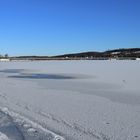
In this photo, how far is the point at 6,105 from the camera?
32.1ft

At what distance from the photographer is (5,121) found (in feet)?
23.8

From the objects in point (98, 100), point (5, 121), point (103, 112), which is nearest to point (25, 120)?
point (5, 121)

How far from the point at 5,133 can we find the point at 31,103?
4.08 meters

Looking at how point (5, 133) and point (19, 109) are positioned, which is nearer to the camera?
point (5, 133)

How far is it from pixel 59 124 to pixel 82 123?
1.70ft

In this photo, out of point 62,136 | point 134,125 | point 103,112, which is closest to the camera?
point 62,136

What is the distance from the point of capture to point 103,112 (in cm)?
839

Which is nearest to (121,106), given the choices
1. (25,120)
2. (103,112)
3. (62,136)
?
(103,112)

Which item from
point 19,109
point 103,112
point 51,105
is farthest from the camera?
point 51,105

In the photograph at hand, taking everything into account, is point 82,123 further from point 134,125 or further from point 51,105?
point 51,105

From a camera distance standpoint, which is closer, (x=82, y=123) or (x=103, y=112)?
(x=82, y=123)

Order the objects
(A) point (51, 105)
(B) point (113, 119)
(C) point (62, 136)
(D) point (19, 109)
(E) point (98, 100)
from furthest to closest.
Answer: (E) point (98, 100) → (A) point (51, 105) → (D) point (19, 109) → (B) point (113, 119) → (C) point (62, 136)

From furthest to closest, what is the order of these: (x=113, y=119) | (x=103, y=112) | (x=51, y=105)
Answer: (x=51, y=105) → (x=103, y=112) → (x=113, y=119)

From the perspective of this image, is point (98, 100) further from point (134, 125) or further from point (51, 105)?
point (134, 125)
